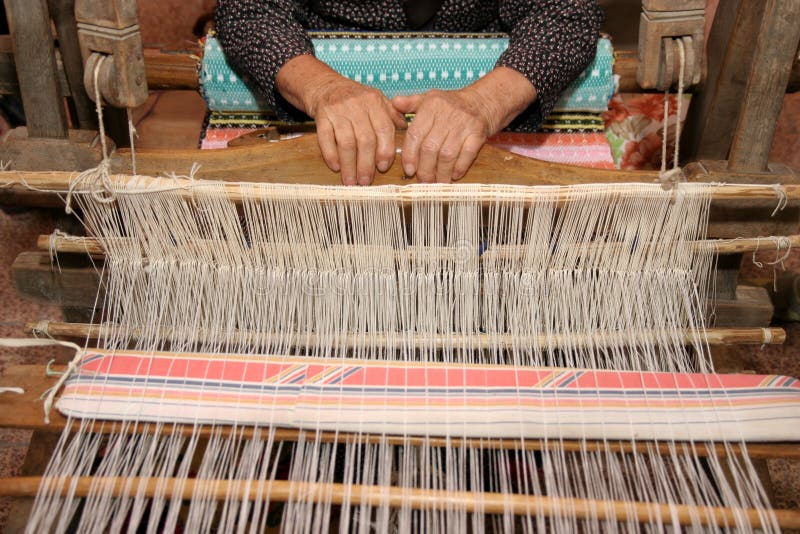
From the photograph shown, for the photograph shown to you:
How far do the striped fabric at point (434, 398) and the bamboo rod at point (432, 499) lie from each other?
4.1 inches

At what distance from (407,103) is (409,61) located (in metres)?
0.31

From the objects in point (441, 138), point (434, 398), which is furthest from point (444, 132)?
point (434, 398)

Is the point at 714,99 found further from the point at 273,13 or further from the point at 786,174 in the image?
the point at 273,13

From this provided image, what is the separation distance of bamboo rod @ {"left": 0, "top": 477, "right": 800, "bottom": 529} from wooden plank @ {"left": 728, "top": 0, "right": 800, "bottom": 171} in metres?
0.66

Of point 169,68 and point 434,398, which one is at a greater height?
point 169,68

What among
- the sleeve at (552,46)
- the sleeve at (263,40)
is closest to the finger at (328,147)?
the sleeve at (263,40)

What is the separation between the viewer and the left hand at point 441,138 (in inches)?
49.7

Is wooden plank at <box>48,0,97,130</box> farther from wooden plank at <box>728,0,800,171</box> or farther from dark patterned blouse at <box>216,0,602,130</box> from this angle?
wooden plank at <box>728,0,800,171</box>

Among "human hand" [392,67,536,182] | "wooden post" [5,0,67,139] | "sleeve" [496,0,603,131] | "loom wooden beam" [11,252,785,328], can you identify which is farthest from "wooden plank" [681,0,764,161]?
"wooden post" [5,0,67,139]

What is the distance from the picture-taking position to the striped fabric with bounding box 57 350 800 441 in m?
1.06

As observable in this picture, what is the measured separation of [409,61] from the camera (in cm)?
162

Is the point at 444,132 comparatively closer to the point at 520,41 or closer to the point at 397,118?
the point at 397,118

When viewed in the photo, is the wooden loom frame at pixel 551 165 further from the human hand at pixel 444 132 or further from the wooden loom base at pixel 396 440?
the wooden loom base at pixel 396 440

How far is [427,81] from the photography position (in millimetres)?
1631
